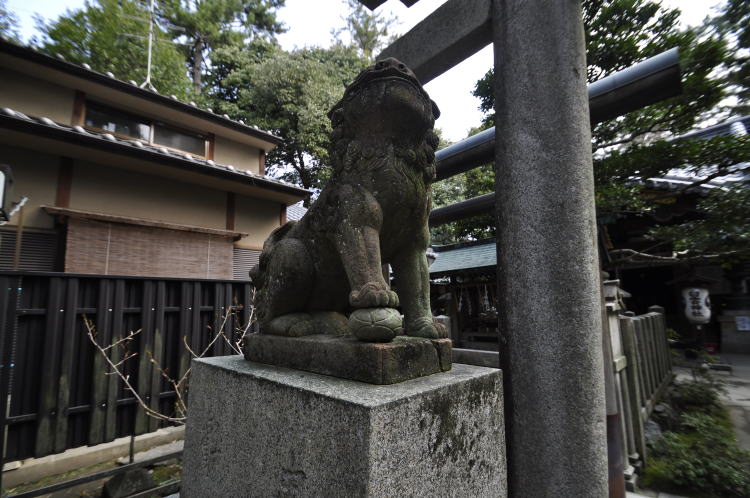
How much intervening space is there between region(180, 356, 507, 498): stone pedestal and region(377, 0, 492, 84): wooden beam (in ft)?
5.89

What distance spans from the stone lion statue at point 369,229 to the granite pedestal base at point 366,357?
61mm

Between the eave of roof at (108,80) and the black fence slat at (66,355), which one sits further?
the eave of roof at (108,80)

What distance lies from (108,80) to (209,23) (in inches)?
468

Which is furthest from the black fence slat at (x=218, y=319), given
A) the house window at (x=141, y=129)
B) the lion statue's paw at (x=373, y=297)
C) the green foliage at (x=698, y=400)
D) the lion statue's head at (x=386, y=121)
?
the green foliage at (x=698, y=400)

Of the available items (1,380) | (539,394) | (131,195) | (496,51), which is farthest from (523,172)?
(131,195)

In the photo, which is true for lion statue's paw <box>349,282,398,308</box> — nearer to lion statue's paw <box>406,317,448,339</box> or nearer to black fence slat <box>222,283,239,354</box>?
lion statue's paw <box>406,317,448,339</box>

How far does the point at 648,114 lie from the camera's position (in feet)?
15.6

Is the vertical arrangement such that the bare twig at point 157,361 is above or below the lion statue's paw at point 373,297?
below

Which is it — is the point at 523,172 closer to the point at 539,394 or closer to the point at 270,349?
the point at 539,394

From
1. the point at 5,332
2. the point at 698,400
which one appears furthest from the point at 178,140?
the point at 698,400

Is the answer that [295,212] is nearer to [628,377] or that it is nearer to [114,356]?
[114,356]

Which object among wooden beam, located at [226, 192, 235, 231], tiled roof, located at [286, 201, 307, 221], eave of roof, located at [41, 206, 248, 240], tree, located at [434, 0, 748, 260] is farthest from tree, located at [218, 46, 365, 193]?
tree, located at [434, 0, 748, 260]

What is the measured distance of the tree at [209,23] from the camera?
615 inches

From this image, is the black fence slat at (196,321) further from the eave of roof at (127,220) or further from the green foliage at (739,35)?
the green foliage at (739,35)
